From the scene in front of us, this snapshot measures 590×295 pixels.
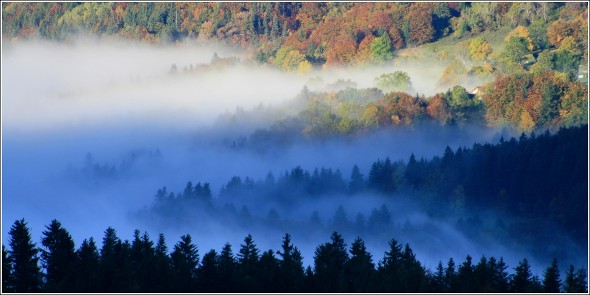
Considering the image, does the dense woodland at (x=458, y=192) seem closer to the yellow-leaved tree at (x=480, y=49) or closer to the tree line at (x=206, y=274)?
the yellow-leaved tree at (x=480, y=49)

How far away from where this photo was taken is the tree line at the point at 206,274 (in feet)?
237

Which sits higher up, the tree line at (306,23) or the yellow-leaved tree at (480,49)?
the tree line at (306,23)

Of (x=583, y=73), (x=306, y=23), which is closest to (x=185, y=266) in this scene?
(x=583, y=73)

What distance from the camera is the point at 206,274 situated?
7462 centimetres

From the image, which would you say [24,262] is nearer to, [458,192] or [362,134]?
[458,192]

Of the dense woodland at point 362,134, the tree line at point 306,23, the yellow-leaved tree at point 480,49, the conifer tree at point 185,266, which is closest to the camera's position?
the conifer tree at point 185,266

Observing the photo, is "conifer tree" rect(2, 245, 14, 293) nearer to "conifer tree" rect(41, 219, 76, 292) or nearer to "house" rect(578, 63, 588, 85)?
"conifer tree" rect(41, 219, 76, 292)

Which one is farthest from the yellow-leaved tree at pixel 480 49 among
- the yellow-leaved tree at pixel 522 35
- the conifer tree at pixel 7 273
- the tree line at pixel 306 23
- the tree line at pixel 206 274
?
the conifer tree at pixel 7 273

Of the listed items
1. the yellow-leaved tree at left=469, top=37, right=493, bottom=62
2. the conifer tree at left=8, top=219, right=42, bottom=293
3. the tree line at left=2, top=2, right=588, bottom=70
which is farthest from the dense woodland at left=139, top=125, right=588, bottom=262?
the conifer tree at left=8, top=219, right=42, bottom=293

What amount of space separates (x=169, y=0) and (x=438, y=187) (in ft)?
214

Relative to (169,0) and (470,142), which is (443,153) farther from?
(169,0)

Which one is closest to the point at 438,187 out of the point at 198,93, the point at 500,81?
the point at 500,81

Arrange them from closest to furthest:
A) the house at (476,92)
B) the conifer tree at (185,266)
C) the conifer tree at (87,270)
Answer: the conifer tree at (87,270) < the conifer tree at (185,266) < the house at (476,92)

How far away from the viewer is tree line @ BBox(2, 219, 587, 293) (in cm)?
7219
